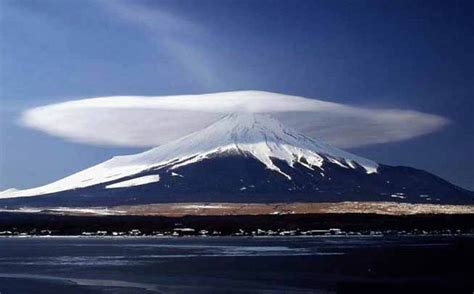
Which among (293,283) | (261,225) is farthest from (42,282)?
(261,225)

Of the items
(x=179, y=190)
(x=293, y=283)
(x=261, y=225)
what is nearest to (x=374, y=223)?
(x=261, y=225)

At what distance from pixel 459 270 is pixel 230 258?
31.4ft

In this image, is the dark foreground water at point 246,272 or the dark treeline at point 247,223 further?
the dark treeline at point 247,223

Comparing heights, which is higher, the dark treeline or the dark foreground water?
the dark treeline

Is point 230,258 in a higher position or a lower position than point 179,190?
lower

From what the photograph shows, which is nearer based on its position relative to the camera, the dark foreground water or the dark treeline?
the dark foreground water

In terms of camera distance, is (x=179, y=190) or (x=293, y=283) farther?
(x=179, y=190)

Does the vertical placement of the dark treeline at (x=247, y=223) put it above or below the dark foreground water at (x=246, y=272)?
above

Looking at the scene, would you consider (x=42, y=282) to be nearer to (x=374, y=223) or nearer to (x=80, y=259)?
(x=80, y=259)

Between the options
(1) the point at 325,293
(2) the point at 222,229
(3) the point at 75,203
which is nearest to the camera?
(1) the point at 325,293

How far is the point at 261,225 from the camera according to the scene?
245 feet

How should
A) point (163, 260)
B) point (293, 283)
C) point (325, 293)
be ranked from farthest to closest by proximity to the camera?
point (163, 260), point (293, 283), point (325, 293)

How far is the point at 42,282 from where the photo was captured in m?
22.4

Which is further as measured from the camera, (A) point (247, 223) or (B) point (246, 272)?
(A) point (247, 223)
